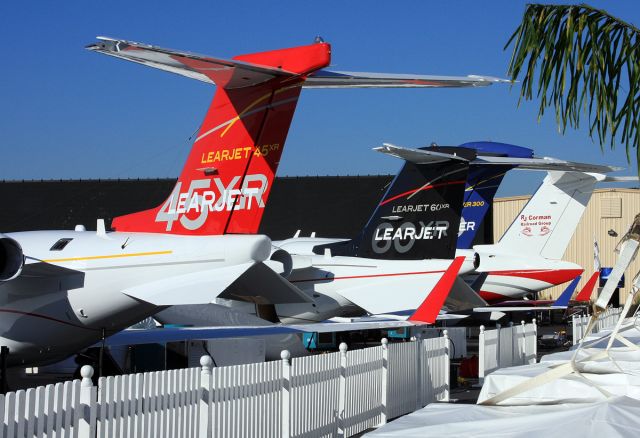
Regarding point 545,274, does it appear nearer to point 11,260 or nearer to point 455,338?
point 455,338

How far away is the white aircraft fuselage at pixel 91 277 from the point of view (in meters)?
12.1

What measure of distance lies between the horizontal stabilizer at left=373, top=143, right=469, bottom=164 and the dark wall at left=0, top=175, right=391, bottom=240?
21238mm

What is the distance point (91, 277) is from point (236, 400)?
483cm

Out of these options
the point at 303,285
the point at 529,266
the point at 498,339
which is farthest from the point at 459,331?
the point at 498,339

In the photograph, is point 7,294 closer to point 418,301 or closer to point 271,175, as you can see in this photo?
point 271,175

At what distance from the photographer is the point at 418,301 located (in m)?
20.2

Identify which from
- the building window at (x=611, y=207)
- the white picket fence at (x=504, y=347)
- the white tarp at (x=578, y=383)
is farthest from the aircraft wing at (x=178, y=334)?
the building window at (x=611, y=207)

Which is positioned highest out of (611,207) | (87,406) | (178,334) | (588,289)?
(611,207)

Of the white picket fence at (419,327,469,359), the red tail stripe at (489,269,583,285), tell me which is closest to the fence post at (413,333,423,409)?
the white picket fence at (419,327,469,359)

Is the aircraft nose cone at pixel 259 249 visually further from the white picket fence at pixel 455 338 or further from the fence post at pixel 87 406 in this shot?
the white picket fence at pixel 455 338

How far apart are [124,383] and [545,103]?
3615 millimetres

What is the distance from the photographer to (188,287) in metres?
11.7

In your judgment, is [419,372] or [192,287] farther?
[419,372]

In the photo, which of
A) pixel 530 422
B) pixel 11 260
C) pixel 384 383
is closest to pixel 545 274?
pixel 384 383
